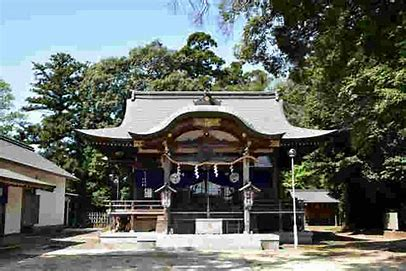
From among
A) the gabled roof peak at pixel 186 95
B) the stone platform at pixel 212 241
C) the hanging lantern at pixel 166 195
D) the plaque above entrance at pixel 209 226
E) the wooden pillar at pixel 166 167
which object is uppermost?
the gabled roof peak at pixel 186 95

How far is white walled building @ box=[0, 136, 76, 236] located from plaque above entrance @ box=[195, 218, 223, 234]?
19.2ft

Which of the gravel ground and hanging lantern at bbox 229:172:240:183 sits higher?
hanging lantern at bbox 229:172:240:183

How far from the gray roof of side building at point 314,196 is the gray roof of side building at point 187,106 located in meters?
13.2

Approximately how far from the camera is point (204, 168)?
1891 centimetres

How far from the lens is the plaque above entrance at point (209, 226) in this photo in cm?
1653

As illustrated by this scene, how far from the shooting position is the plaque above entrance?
16531mm

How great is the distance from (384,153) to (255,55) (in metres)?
10.2

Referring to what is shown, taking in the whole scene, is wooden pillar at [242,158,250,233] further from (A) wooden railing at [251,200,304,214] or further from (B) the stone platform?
(B) the stone platform

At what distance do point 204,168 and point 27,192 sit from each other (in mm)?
9011

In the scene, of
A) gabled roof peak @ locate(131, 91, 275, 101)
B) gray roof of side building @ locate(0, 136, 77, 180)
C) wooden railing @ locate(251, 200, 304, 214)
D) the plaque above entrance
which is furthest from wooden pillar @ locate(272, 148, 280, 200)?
gray roof of side building @ locate(0, 136, 77, 180)

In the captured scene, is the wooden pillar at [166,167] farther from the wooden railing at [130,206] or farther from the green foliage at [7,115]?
the green foliage at [7,115]

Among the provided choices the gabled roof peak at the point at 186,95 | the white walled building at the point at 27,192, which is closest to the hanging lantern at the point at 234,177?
the gabled roof peak at the point at 186,95

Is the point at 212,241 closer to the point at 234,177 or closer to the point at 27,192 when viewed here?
the point at 234,177

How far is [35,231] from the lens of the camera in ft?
78.9
